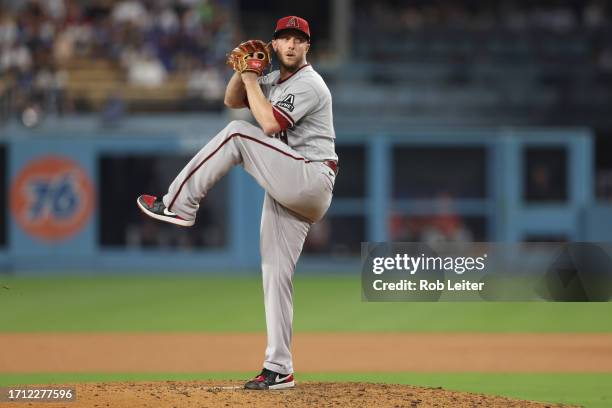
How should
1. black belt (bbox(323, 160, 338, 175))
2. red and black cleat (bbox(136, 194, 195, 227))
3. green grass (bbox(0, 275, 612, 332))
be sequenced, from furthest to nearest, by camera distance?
green grass (bbox(0, 275, 612, 332)) < black belt (bbox(323, 160, 338, 175)) < red and black cleat (bbox(136, 194, 195, 227))

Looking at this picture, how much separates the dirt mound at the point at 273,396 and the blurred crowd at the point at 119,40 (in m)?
13.4

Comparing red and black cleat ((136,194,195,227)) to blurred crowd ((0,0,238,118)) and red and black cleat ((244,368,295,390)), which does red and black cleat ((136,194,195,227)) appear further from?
blurred crowd ((0,0,238,118))

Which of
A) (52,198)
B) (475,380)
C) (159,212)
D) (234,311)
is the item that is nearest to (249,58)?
(159,212)

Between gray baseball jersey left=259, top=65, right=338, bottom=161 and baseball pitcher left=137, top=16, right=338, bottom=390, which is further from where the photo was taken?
Result: gray baseball jersey left=259, top=65, right=338, bottom=161

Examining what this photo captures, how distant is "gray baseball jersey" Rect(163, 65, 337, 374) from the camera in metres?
5.62

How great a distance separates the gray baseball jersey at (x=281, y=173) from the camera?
562 cm

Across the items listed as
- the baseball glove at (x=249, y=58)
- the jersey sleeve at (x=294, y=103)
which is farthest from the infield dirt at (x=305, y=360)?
the baseball glove at (x=249, y=58)

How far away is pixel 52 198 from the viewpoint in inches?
717

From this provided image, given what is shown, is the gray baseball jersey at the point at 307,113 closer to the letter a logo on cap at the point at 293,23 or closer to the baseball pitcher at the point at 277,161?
the baseball pitcher at the point at 277,161

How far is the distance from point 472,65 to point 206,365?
13.2m

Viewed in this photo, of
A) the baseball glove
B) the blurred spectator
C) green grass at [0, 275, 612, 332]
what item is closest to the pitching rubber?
the baseball glove

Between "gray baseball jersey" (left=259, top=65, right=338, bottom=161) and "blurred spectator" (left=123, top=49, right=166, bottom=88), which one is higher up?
"blurred spectator" (left=123, top=49, right=166, bottom=88)

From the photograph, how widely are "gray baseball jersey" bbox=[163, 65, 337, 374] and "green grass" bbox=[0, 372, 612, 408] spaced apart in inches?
67.6

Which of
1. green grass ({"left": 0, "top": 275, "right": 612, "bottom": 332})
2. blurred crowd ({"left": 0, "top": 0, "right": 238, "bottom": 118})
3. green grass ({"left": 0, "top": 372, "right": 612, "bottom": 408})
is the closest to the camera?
green grass ({"left": 0, "top": 372, "right": 612, "bottom": 408})
